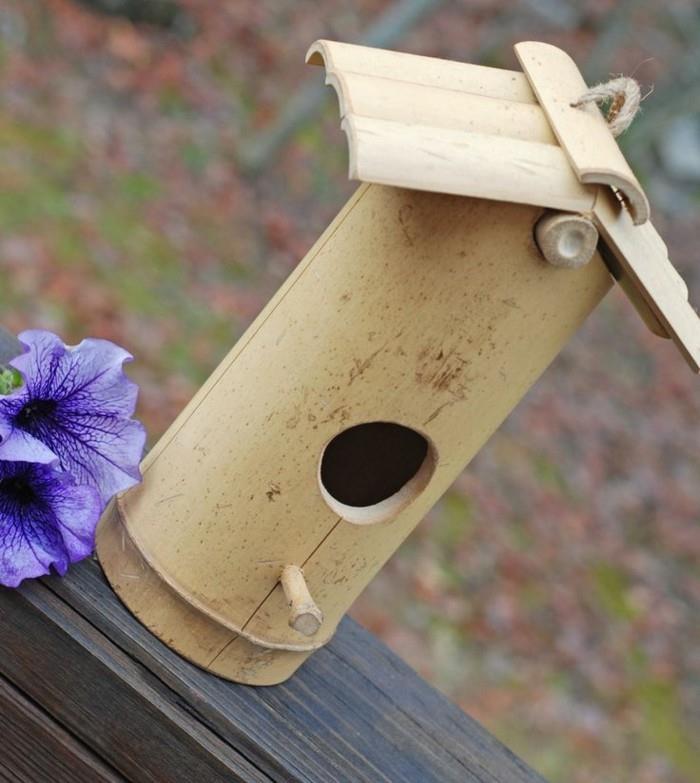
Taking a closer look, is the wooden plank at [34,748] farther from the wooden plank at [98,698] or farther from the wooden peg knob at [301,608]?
the wooden peg knob at [301,608]

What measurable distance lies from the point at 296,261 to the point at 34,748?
18.1 ft

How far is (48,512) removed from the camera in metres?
1.67

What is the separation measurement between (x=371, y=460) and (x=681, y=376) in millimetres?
7073

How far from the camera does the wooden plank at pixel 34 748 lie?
1.65 m

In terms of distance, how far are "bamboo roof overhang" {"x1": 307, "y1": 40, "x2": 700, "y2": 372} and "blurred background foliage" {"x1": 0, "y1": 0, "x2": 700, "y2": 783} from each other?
366 centimetres

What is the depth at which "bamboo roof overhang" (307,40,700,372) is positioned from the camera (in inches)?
55.9

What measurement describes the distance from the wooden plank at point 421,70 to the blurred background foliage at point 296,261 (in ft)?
11.9

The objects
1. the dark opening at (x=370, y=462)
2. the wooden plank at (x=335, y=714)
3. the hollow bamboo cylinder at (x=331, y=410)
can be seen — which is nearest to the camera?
the hollow bamboo cylinder at (x=331, y=410)

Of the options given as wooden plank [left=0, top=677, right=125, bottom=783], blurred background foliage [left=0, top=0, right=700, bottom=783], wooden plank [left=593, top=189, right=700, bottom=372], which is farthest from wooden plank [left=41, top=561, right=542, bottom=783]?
blurred background foliage [left=0, top=0, right=700, bottom=783]

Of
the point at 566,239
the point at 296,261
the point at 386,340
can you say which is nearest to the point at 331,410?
the point at 386,340

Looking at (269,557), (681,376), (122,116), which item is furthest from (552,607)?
(269,557)

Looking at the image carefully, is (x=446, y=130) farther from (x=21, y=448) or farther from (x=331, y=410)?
(x=21, y=448)

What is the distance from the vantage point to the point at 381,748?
6.11ft

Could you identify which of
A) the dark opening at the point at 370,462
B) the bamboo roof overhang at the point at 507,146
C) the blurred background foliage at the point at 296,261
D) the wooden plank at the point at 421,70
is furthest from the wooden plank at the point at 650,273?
the blurred background foliage at the point at 296,261
